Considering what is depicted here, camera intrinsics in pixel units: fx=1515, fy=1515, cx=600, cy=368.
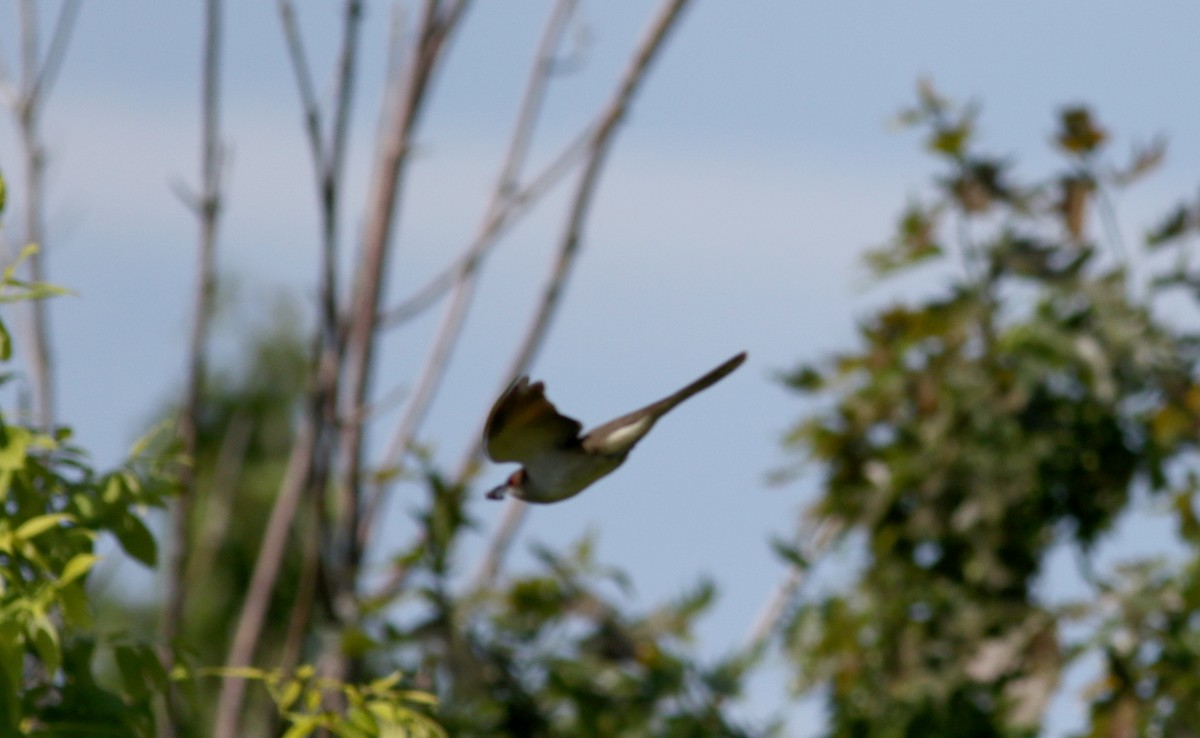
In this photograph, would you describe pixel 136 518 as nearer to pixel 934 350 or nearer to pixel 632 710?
pixel 632 710

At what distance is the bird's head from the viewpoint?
92cm

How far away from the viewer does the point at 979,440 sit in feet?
7.27

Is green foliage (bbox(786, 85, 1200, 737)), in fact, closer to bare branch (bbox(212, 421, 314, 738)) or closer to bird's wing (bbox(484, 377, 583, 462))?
bare branch (bbox(212, 421, 314, 738))

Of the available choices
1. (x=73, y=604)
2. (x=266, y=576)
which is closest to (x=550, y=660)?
(x=266, y=576)

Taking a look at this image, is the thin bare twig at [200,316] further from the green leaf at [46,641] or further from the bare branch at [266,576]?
the green leaf at [46,641]

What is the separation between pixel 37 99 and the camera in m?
2.62

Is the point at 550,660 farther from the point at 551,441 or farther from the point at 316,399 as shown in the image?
the point at 551,441

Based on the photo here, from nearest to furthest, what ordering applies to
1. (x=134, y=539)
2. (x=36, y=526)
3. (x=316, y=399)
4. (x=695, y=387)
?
(x=695, y=387)
(x=36, y=526)
(x=134, y=539)
(x=316, y=399)

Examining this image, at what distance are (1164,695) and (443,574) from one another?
3.08 feet

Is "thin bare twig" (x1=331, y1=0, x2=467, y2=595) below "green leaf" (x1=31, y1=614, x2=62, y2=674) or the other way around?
the other way around

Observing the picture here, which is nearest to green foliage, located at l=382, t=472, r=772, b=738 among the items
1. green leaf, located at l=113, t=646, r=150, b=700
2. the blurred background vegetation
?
the blurred background vegetation

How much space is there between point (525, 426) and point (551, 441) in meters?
0.02

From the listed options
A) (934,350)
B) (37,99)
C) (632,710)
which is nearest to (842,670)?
(632,710)

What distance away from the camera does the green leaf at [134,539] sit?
3.87ft
